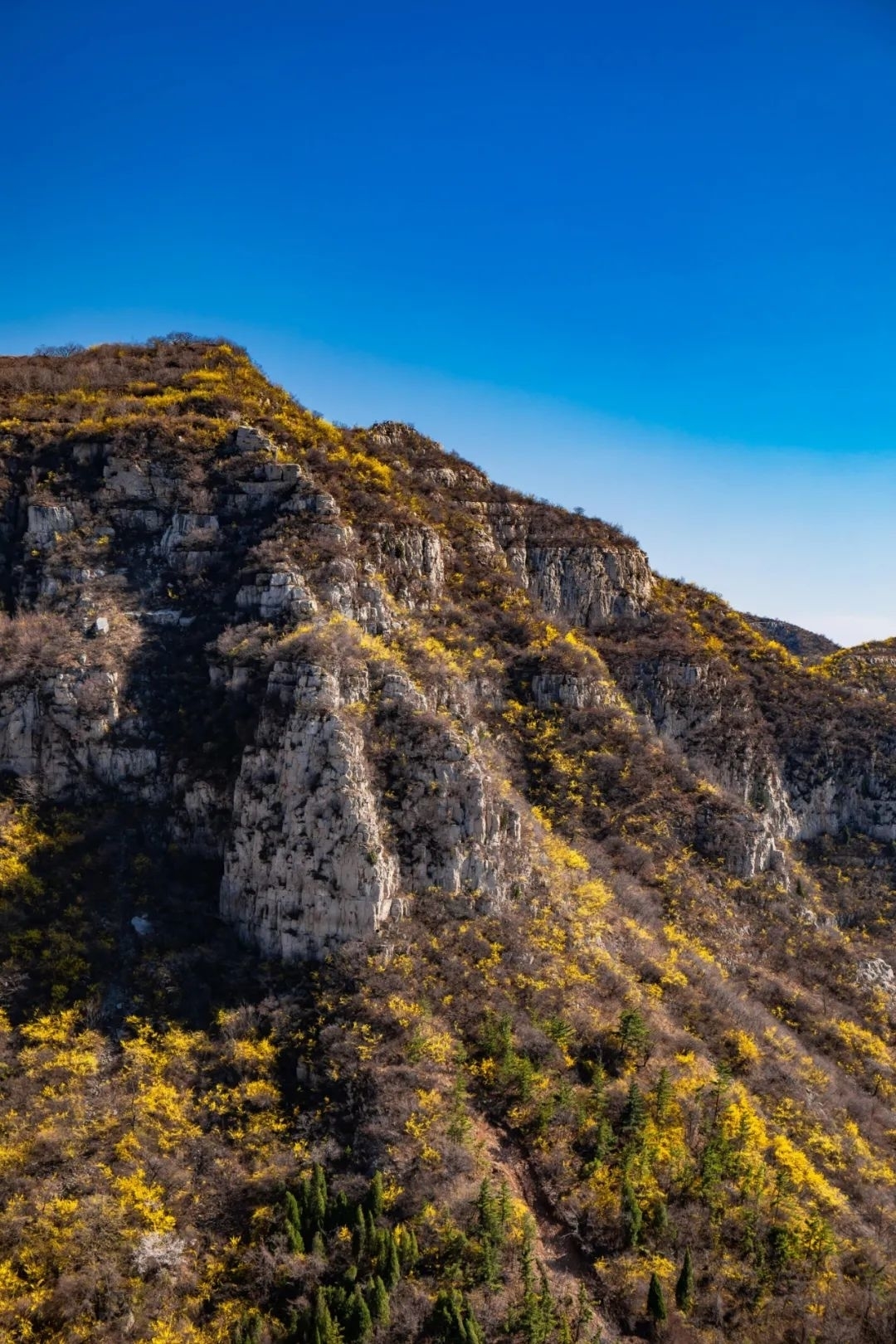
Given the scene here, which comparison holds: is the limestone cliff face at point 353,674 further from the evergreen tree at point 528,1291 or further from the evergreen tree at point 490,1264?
the evergreen tree at point 528,1291

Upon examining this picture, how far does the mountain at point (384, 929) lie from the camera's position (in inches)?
1262

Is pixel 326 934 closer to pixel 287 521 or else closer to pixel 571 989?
pixel 571 989

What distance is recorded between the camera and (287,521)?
5597 centimetres

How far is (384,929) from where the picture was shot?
41719mm

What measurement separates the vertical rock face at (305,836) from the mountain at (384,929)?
0.69 feet

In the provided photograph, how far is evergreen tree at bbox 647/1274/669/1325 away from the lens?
Answer: 31766 mm

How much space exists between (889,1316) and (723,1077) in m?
10.6

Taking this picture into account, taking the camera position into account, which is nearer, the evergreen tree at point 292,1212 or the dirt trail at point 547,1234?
the evergreen tree at point 292,1212

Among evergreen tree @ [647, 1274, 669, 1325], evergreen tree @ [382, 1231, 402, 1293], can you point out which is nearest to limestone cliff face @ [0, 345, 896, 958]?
evergreen tree @ [382, 1231, 402, 1293]

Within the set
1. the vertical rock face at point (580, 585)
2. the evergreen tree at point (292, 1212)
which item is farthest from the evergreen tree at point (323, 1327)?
the vertical rock face at point (580, 585)

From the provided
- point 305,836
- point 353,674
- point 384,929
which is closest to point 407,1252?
point 384,929

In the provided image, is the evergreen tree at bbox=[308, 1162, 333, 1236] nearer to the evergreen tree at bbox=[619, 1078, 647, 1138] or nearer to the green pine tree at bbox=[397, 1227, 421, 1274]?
the green pine tree at bbox=[397, 1227, 421, 1274]

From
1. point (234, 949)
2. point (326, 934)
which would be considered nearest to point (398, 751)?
point (326, 934)

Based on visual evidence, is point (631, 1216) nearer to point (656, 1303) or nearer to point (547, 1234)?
point (656, 1303)
